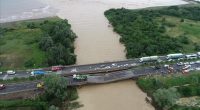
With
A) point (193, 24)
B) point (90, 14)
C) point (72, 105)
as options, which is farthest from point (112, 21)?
point (72, 105)

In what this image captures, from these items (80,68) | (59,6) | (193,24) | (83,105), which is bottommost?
(83,105)

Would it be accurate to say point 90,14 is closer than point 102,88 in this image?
No

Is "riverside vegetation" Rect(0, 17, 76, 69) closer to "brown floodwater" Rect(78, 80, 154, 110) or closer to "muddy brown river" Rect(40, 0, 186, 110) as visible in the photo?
"muddy brown river" Rect(40, 0, 186, 110)

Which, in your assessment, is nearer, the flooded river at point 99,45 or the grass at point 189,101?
the grass at point 189,101

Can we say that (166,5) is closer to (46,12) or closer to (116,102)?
(46,12)

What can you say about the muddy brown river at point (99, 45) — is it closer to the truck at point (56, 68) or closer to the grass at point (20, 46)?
the truck at point (56, 68)

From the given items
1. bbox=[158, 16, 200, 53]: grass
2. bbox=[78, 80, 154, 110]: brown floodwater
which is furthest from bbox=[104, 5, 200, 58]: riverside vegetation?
bbox=[78, 80, 154, 110]: brown floodwater

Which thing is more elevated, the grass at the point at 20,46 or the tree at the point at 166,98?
the grass at the point at 20,46

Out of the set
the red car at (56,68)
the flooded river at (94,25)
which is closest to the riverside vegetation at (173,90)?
the flooded river at (94,25)
